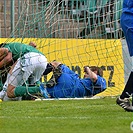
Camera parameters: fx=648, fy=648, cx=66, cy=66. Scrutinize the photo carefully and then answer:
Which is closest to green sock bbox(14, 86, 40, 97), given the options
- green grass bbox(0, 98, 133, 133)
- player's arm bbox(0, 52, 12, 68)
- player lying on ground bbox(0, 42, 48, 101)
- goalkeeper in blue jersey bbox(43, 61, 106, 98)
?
player lying on ground bbox(0, 42, 48, 101)

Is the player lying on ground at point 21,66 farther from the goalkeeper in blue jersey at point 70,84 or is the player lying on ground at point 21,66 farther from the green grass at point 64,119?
the green grass at point 64,119

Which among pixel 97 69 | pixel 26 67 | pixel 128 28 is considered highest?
pixel 128 28

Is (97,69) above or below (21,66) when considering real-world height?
below

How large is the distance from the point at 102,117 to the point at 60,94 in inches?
147

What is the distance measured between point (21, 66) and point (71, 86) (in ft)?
2.78

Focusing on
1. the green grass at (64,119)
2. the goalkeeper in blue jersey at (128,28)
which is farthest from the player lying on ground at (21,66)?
the goalkeeper in blue jersey at (128,28)

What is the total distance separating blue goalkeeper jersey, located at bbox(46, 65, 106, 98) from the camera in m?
10.0

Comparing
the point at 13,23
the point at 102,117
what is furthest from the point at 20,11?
the point at 102,117

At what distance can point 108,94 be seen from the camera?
11.1 meters

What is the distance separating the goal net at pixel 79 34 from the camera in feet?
34.2

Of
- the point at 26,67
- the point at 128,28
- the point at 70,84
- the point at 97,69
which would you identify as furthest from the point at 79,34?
the point at 128,28

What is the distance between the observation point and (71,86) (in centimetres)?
1006

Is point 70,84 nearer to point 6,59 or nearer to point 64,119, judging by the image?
point 6,59

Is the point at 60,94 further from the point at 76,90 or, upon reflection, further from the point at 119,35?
the point at 119,35
